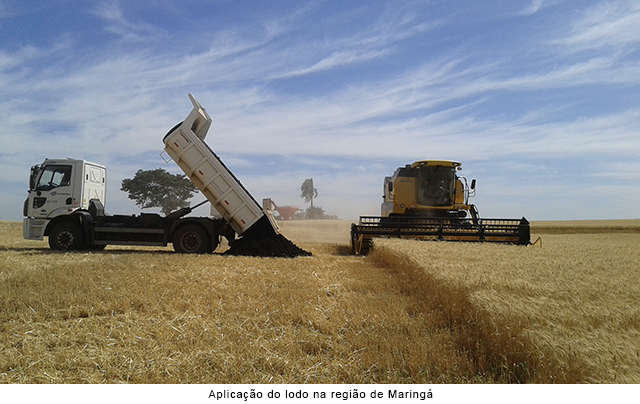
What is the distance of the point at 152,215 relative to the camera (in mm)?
14492

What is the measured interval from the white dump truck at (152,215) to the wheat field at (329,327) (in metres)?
5.48

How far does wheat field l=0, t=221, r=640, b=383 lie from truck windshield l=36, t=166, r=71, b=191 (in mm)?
6592

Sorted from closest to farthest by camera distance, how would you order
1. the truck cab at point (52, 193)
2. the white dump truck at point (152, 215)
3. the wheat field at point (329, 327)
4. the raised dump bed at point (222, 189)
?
the wheat field at point (329, 327) < the raised dump bed at point (222, 189) < the white dump truck at point (152, 215) < the truck cab at point (52, 193)

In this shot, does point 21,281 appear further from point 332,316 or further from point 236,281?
point 332,316

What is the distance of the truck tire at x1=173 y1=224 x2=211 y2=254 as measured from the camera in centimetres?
1424

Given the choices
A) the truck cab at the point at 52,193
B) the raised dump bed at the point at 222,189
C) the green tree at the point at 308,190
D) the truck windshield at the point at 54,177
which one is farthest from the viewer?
the green tree at the point at 308,190

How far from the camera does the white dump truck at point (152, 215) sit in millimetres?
13820

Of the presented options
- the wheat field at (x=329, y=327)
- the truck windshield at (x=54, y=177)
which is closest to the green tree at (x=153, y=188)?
the truck windshield at (x=54, y=177)

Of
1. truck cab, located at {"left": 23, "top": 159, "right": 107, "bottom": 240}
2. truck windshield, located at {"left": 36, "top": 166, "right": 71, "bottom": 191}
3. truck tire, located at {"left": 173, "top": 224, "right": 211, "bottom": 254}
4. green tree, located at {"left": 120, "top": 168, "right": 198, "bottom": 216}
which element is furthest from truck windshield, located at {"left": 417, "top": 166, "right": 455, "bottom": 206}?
green tree, located at {"left": 120, "top": 168, "right": 198, "bottom": 216}

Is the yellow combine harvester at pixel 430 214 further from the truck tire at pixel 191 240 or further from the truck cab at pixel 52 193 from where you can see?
the truck cab at pixel 52 193

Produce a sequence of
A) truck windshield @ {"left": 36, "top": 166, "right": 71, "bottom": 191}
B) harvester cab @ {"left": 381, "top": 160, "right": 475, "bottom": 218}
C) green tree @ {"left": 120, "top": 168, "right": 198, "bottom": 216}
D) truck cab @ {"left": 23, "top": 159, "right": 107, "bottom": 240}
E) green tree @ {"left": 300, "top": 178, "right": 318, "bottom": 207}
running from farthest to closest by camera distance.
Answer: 1. green tree @ {"left": 300, "top": 178, "right": 318, "bottom": 207}
2. green tree @ {"left": 120, "top": 168, "right": 198, "bottom": 216}
3. harvester cab @ {"left": 381, "top": 160, "right": 475, "bottom": 218}
4. truck windshield @ {"left": 36, "top": 166, "right": 71, "bottom": 191}
5. truck cab @ {"left": 23, "top": 159, "right": 107, "bottom": 240}

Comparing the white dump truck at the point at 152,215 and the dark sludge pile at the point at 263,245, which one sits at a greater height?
the white dump truck at the point at 152,215

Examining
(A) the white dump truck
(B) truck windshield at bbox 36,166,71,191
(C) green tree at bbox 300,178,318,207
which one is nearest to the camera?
(A) the white dump truck

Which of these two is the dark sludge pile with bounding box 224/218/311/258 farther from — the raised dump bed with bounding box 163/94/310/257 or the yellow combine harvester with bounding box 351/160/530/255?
the yellow combine harvester with bounding box 351/160/530/255
